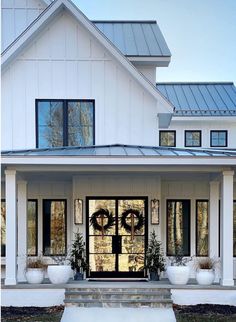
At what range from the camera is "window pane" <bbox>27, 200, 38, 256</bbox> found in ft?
39.5

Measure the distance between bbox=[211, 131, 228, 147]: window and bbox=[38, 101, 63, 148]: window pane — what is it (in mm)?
11418

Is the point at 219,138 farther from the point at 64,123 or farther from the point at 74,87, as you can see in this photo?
the point at 64,123

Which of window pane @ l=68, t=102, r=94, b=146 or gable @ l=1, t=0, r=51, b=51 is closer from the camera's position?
window pane @ l=68, t=102, r=94, b=146

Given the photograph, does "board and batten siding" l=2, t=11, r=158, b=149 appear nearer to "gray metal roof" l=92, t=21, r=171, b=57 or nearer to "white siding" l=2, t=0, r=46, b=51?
"gray metal roof" l=92, t=21, r=171, b=57

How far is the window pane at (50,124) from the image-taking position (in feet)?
37.9

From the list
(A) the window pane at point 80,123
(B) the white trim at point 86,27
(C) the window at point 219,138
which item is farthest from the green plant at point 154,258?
(C) the window at point 219,138

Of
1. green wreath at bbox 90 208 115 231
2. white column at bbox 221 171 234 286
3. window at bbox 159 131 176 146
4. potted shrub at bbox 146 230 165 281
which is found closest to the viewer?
white column at bbox 221 171 234 286

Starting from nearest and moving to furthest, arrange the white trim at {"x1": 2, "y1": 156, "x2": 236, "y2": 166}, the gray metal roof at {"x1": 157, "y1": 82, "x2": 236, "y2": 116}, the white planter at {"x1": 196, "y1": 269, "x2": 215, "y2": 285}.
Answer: the white trim at {"x1": 2, "y1": 156, "x2": 236, "y2": 166} < the white planter at {"x1": 196, "y1": 269, "x2": 215, "y2": 285} < the gray metal roof at {"x1": 157, "y1": 82, "x2": 236, "y2": 116}

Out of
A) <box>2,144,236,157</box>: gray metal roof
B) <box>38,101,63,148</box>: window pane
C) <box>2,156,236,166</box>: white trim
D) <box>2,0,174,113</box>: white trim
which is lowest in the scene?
<box>2,156,236,166</box>: white trim

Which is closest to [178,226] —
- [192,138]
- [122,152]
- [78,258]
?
[78,258]

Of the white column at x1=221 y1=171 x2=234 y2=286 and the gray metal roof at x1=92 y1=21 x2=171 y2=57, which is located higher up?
the gray metal roof at x1=92 y1=21 x2=171 y2=57

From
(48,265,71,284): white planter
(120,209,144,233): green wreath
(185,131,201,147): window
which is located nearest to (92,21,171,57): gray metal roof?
(120,209,144,233): green wreath

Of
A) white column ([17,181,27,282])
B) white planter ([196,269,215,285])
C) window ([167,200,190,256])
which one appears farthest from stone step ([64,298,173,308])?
window ([167,200,190,256])

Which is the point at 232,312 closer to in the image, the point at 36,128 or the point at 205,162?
the point at 205,162
